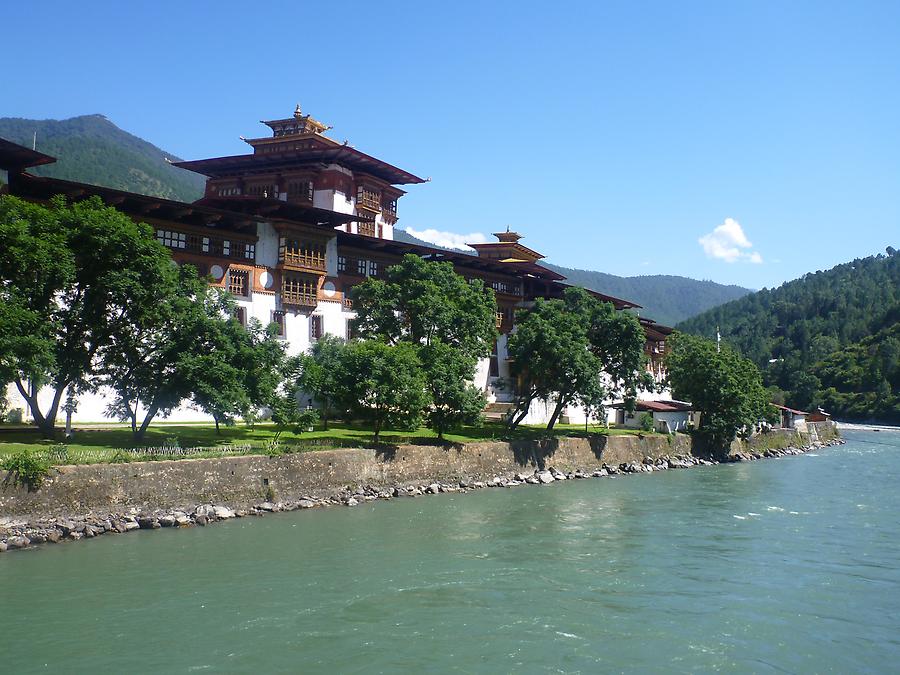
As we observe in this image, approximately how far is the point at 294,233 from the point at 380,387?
1535cm

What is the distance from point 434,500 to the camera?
118 ft

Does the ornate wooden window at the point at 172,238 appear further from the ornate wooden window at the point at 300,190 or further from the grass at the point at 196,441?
the ornate wooden window at the point at 300,190

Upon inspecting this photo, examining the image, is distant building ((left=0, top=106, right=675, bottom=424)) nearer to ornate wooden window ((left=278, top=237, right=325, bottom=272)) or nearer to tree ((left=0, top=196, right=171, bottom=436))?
ornate wooden window ((left=278, top=237, right=325, bottom=272))

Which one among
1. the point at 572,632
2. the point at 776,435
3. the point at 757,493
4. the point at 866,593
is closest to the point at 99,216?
the point at 572,632

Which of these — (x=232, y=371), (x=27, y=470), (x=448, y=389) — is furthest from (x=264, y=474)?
(x=448, y=389)

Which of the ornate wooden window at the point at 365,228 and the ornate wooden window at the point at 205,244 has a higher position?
the ornate wooden window at the point at 365,228

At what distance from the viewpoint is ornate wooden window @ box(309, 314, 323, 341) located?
4934cm

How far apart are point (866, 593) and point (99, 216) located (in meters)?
30.9

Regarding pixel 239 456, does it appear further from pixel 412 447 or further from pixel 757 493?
pixel 757 493

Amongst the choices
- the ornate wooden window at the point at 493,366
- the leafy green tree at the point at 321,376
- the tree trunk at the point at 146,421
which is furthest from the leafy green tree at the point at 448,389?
the ornate wooden window at the point at 493,366

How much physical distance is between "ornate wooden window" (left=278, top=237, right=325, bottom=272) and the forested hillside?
341 ft

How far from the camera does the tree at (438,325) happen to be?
41969mm

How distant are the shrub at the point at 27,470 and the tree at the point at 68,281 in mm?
4105

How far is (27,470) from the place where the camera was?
83.6 ft
